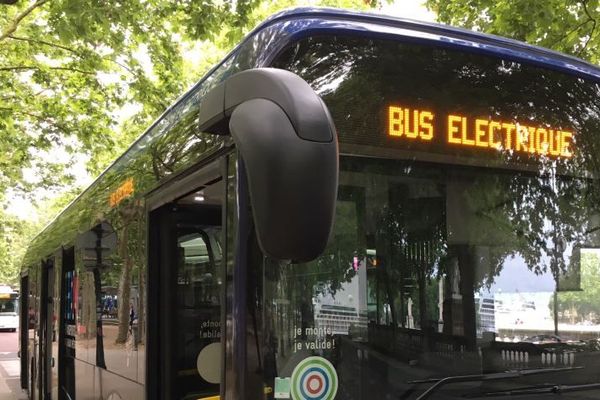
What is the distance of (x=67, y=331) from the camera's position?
20.9 ft

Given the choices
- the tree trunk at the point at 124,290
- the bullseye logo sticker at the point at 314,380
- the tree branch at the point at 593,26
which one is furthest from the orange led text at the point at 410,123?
the tree branch at the point at 593,26

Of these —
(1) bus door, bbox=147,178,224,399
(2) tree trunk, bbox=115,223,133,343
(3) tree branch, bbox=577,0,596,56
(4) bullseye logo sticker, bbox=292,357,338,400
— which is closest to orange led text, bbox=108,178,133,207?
(2) tree trunk, bbox=115,223,133,343

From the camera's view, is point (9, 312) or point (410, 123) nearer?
point (410, 123)

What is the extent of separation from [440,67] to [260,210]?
1.15 metres

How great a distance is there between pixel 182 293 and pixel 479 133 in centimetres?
193

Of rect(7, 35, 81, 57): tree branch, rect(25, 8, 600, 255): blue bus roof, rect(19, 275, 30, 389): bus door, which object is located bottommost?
rect(19, 275, 30, 389): bus door

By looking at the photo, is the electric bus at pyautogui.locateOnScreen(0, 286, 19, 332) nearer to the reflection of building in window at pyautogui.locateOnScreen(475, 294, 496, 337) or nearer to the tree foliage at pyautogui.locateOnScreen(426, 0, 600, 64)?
the tree foliage at pyautogui.locateOnScreen(426, 0, 600, 64)

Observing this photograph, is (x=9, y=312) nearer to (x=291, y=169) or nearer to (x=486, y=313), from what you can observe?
(x=486, y=313)

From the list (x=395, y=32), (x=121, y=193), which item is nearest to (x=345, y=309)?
(x=395, y=32)

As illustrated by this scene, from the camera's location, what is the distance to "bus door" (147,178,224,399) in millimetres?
3414

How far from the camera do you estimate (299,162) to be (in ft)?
5.47

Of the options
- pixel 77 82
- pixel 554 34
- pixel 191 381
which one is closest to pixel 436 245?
pixel 191 381

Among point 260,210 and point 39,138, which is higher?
point 39,138

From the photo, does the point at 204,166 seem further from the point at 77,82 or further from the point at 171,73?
the point at 77,82
